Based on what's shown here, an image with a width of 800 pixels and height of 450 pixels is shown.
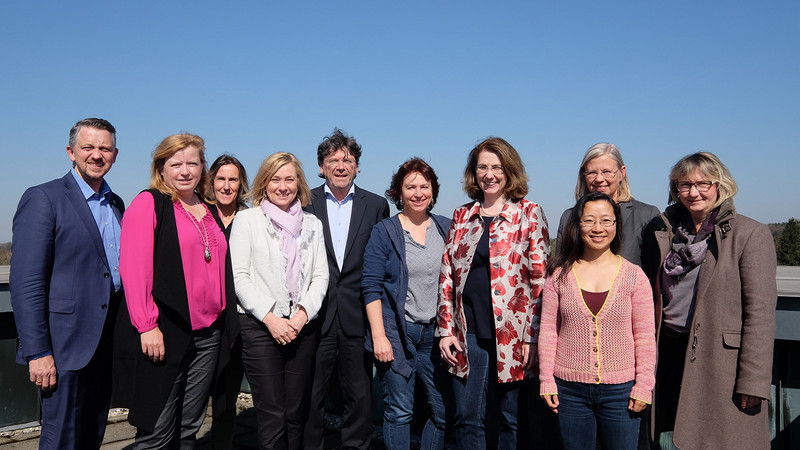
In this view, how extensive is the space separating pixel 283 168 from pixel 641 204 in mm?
1923

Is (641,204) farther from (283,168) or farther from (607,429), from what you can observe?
(283,168)

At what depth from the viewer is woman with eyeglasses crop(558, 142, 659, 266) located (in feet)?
9.05

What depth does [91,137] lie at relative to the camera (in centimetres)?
261

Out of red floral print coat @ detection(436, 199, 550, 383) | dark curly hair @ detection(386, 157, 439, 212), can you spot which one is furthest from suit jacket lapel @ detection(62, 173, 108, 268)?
red floral print coat @ detection(436, 199, 550, 383)

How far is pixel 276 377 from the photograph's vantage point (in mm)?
2770

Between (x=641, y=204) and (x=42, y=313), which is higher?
(x=641, y=204)

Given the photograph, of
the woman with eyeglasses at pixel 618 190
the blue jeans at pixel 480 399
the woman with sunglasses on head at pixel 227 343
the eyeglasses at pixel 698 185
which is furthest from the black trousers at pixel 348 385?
the eyeglasses at pixel 698 185

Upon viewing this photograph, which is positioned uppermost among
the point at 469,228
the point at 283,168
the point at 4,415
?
the point at 283,168

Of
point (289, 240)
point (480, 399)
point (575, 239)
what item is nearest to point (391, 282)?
point (289, 240)

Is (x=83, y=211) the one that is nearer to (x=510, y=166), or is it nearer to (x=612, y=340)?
(x=510, y=166)

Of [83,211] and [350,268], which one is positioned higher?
[83,211]

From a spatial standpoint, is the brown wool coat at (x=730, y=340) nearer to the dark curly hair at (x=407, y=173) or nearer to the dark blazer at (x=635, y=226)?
the dark blazer at (x=635, y=226)

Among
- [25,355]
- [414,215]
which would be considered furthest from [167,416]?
[414,215]

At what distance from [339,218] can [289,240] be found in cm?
40
